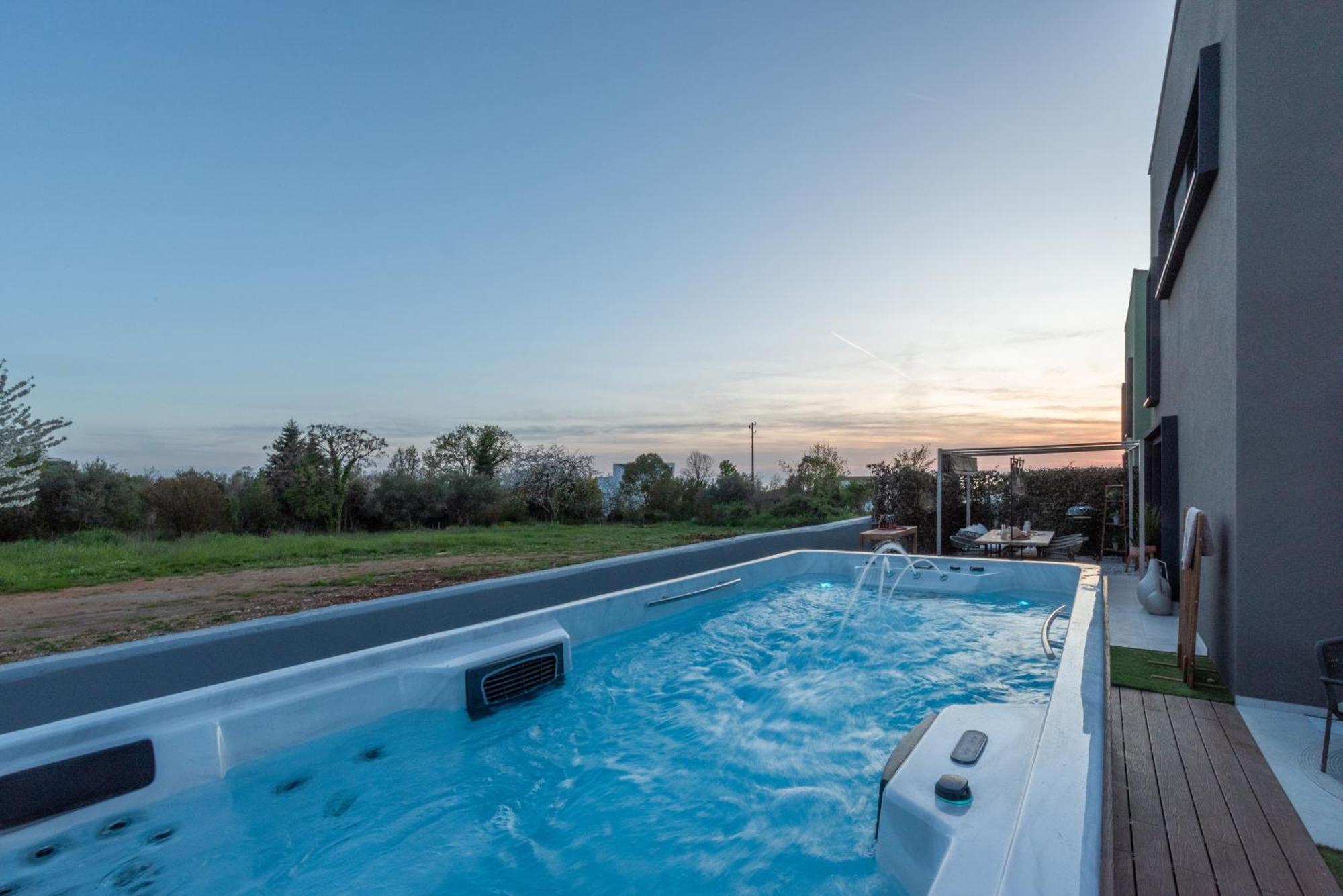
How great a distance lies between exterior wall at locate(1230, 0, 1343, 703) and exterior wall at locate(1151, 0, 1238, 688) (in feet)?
0.25

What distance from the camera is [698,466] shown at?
16297 millimetres

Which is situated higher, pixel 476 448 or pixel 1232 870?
pixel 476 448

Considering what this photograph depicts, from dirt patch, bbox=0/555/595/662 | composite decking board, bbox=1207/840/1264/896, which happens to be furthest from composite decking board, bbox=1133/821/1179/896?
dirt patch, bbox=0/555/595/662

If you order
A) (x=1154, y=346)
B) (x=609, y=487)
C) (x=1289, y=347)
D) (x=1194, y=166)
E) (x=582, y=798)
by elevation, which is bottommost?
(x=582, y=798)

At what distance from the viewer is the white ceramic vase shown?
5.30 meters

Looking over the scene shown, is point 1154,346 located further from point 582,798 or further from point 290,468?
point 290,468

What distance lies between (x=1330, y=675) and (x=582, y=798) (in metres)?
2.89

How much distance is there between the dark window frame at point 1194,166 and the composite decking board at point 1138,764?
10.1ft

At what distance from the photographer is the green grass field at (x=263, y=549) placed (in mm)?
6715

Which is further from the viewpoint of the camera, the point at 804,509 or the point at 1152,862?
the point at 804,509

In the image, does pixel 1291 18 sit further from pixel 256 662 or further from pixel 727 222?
pixel 256 662

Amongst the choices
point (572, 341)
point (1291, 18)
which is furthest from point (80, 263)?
point (1291, 18)

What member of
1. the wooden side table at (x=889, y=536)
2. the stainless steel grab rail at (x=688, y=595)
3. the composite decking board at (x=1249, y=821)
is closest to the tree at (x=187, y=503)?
the stainless steel grab rail at (x=688, y=595)

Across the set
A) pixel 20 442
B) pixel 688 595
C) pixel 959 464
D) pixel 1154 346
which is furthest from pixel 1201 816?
pixel 20 442
